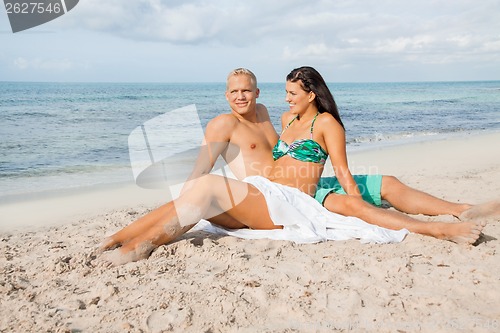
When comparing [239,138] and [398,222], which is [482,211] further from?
[239,138]

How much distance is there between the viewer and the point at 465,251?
3412 mm

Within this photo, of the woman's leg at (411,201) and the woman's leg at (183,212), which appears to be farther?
the woman's leg at (411,201)

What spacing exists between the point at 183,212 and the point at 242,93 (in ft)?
4.27

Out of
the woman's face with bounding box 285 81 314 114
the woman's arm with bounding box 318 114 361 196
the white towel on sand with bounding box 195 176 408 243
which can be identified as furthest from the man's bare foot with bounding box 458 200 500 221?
the woman's face with bounding box 285 81 314 114

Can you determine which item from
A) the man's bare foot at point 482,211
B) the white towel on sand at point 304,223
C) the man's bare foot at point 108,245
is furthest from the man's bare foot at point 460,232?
the man's bare foot at point 108,245

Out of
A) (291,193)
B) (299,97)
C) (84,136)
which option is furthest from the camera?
(84,136)

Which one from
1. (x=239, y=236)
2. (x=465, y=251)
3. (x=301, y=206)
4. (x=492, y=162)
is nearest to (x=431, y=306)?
(x=465, y=251)

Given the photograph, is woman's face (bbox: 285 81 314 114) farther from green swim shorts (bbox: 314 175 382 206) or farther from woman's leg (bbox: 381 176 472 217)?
woman's leg (bbox: 381 176 472 217)

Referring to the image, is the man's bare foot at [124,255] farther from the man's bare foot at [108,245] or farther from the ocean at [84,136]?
the ocean at [84,136]

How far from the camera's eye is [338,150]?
159 inches

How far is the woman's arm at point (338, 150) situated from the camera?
401 centimetres

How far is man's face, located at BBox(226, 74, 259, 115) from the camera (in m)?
4.18

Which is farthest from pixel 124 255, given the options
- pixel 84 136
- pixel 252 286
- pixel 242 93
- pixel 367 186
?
pixel 84 136

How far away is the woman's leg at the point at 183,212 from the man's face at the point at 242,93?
0.85 m
